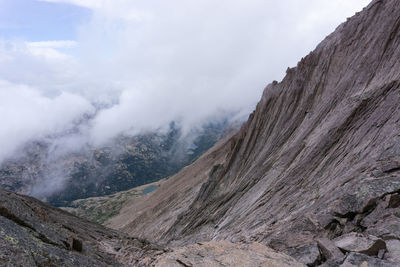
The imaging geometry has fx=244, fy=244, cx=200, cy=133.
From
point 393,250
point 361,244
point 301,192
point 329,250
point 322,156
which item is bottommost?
point 393,250

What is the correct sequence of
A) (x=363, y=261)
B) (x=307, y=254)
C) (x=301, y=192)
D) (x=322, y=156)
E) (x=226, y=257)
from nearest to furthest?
(x=363, y=261) → (x=307, y=254) → (x=226, y=257) → (x=301, y=192) → (x=322, y=156)

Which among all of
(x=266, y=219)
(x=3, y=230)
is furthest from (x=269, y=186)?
(x=3, y=230)

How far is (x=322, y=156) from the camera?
3075 centimetres

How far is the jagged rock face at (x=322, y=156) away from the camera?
16.9m

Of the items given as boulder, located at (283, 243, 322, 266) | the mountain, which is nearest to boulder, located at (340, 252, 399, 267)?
boulder, located at (283, 243, 322, 266)

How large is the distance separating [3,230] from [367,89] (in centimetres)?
3820

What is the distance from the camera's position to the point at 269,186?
35688 millimetres

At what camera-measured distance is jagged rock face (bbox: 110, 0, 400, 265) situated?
55.4 feet

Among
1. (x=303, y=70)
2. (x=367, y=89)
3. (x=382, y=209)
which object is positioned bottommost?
(x=382, y=209)

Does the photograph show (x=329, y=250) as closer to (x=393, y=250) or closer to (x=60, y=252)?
(x=393, y=250)

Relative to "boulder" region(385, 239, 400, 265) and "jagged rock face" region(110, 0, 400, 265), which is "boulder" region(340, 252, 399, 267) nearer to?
"boulder" region(385, 239, 400, 265)

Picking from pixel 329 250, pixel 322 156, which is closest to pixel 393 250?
pixel 329 250

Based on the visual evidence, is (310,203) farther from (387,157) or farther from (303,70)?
(303,70)

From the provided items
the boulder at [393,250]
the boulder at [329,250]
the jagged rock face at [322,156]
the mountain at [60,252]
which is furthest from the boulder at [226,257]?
the boulder at [393,250]
